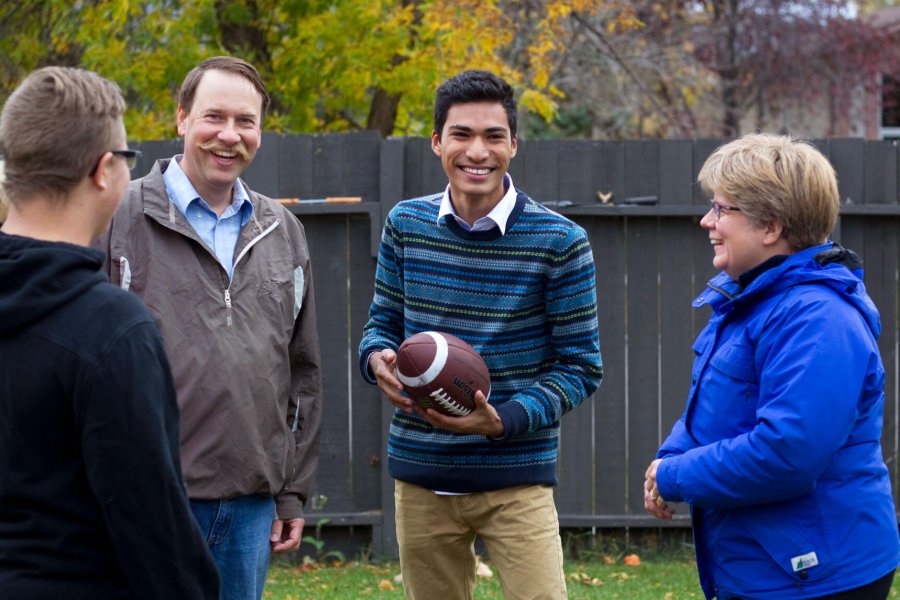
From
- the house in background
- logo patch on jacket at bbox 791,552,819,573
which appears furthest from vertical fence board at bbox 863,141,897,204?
the house in background

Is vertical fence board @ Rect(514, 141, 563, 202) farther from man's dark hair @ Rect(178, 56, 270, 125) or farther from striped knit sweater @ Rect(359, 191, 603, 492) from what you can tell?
man's dark hair @ Rect(178, 56, 270, 125)

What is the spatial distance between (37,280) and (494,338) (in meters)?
1.88

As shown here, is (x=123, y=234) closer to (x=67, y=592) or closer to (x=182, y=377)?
(x=182, y=377)

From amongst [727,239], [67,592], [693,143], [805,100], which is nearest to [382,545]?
[693,143]

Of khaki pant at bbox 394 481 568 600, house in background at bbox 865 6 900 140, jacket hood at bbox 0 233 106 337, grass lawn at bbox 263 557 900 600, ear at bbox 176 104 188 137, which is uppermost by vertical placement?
house in background at bbox 865 6 900 140

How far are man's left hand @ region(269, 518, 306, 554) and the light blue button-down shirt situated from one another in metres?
0.88

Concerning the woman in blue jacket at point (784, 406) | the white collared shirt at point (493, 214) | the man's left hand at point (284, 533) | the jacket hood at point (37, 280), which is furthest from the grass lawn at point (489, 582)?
the jacket hood at point (37, 280)

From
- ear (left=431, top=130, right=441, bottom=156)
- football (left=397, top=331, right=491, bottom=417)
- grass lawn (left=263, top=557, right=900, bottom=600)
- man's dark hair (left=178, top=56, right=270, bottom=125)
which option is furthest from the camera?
grass lawn (left=263, top=557, right=900, bottom=600)

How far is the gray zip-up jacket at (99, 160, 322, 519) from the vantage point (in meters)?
3.38

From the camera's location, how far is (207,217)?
3.62 m

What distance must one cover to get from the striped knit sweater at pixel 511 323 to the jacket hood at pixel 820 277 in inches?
30.2

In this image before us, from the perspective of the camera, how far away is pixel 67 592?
2.20 meters

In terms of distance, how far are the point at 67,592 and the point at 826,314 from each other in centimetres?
195

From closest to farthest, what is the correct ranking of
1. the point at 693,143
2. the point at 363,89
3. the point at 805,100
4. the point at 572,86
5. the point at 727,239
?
the point at 727,239 < the point at 693,143 < the point at 363,89 < the point at 572,86 < the point at 805,100
